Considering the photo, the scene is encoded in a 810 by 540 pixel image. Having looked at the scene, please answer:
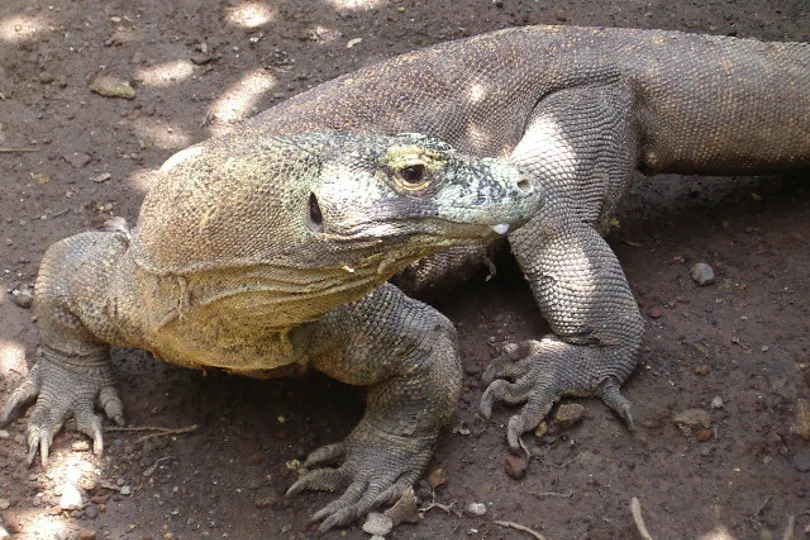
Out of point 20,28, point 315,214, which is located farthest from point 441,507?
point 20,28

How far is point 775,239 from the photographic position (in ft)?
15.3

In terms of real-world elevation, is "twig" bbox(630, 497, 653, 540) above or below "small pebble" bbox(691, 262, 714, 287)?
below

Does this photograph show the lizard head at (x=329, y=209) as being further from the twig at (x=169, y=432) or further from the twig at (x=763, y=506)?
the twig at (x=763, y=506)

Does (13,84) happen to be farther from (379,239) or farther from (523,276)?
(379,239)

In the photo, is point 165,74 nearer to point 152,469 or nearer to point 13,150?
point 13,150

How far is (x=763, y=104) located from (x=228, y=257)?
2639mm

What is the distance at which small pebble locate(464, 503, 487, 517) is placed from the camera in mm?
3562

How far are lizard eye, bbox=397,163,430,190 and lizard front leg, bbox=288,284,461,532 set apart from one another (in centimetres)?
88

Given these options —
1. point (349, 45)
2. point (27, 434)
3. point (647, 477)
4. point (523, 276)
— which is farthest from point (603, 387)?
point (349, 45)

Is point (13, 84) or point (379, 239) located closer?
point (379, 239)

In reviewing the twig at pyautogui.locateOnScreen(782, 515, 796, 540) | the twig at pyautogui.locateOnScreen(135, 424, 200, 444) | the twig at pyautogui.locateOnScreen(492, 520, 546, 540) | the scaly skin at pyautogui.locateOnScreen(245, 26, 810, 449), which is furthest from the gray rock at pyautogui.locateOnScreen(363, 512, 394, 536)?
the twig at pyautogui.locateOnScreen(782, 515, 796, 540)

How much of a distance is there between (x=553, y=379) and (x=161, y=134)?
2.30 m

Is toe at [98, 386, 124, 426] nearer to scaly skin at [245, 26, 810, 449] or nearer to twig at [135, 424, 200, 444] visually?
twig at [135, 424, 200, 444]

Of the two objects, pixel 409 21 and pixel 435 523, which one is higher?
pixel 409 21
